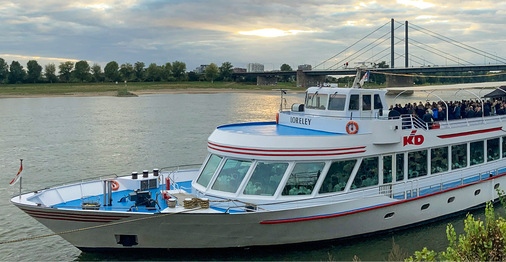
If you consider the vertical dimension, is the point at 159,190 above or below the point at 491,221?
below

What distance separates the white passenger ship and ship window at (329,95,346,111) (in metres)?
0.03

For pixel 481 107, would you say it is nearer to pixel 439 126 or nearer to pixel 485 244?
pixel 439 126

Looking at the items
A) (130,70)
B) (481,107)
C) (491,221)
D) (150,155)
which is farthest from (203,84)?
(491,221)

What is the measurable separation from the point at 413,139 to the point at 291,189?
399cm

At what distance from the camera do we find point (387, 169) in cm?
1320

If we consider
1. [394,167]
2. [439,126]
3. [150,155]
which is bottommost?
[150,155]

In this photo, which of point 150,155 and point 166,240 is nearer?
point 166,240

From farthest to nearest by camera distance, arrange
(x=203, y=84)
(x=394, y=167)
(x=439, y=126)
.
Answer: (x=203, y=84) → (x=439, y=126) → (x=394, y=167)

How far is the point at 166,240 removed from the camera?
1121cm

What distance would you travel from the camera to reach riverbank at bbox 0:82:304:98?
292 ft

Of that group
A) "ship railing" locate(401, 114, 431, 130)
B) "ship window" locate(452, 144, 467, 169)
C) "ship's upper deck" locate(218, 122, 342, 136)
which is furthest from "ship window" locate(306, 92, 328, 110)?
"ship window" locate(452, 144, 467, 169)

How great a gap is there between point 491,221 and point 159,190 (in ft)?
28.9

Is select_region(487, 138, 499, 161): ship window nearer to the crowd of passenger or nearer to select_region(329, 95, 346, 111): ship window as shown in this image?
the crowd of passenger

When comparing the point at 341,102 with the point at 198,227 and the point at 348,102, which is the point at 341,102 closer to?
the point at 348,102
